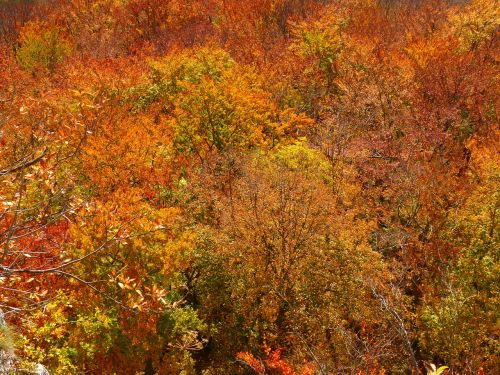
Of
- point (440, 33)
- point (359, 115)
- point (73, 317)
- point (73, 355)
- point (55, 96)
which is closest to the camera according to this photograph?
point (73, 355)

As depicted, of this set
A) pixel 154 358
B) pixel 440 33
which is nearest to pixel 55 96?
pixel 154 358

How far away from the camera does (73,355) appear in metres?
17.9

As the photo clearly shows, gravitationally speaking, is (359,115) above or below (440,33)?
below

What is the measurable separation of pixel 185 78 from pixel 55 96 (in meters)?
10.7

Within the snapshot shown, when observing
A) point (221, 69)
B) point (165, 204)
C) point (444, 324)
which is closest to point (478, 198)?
point (444, 324)

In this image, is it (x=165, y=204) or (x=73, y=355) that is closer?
(x=73, y=355)

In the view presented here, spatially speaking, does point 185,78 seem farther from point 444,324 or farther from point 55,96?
point 444,324

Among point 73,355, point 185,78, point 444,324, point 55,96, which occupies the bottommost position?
point 73,355

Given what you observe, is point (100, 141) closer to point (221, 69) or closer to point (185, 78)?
point (185, 78)

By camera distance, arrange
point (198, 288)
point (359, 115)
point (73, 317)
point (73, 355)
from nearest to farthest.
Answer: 1. point (73, 355)
2. point (73, 317)
3. point (198, 288)
4. point (359, 115)

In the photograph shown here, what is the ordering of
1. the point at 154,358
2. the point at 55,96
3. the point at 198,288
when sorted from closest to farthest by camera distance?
the point at 154,358 → the point at 198,288 → the point at 55,96

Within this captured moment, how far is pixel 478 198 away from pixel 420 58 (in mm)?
20901

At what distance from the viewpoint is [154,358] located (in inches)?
832

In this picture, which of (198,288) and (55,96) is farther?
(55,96)
